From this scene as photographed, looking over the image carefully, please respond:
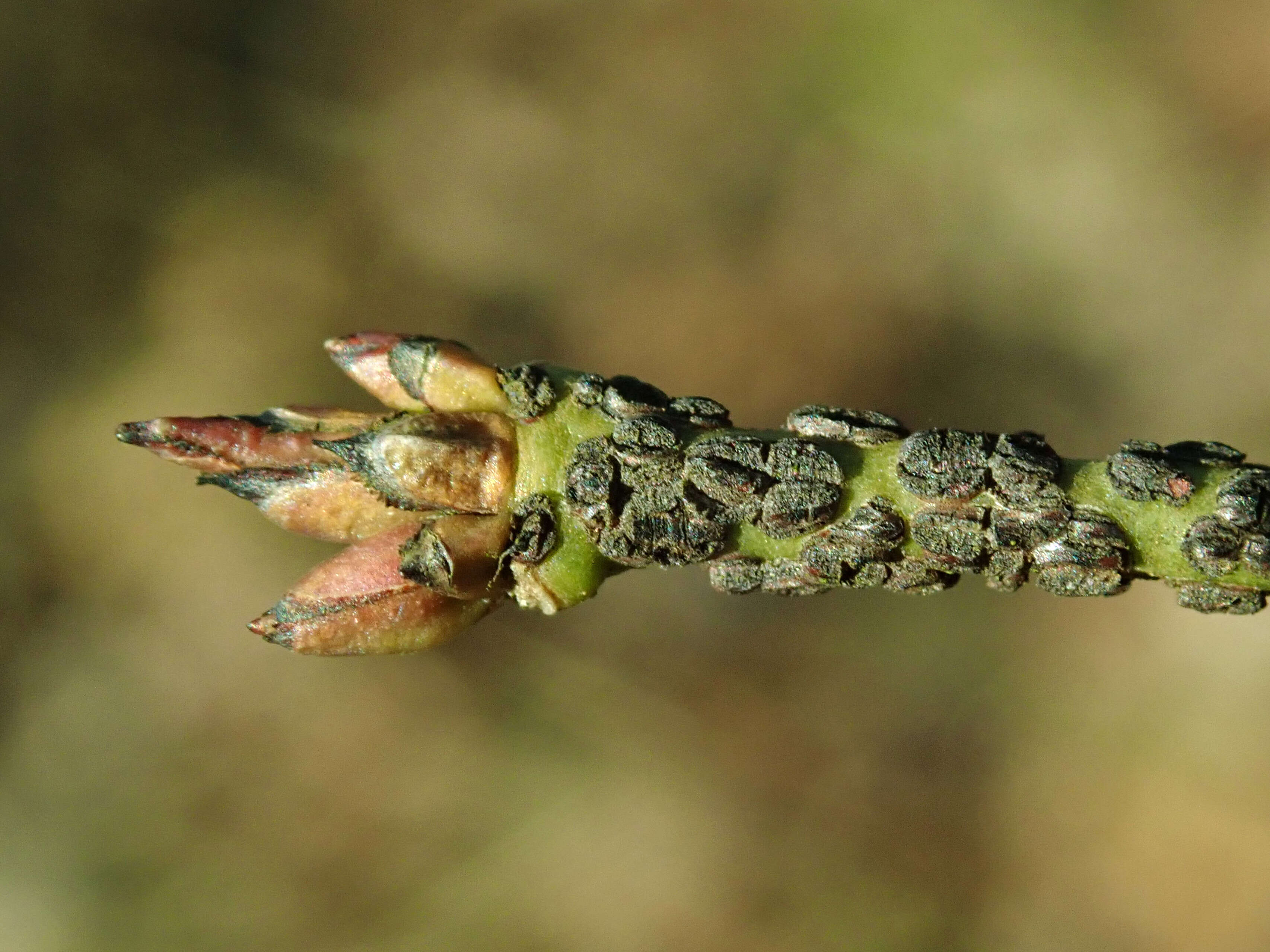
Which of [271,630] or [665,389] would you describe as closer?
[271,630]

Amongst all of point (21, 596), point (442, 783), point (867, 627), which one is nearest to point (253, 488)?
point (442, 783)

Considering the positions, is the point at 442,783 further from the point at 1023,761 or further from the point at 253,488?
the point at 253,488

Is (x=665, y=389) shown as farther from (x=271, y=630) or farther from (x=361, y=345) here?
(x=271, y=630)

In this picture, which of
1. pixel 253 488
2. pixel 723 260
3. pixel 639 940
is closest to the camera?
pixel 253 488

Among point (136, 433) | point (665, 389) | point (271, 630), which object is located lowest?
point (271, 630)

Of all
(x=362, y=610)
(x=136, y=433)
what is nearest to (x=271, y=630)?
(x=362, y=610)

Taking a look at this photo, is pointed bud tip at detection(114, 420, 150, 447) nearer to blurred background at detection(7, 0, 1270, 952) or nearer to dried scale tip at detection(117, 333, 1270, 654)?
dried scale tip at detection(117, 333, 1270, 654)
